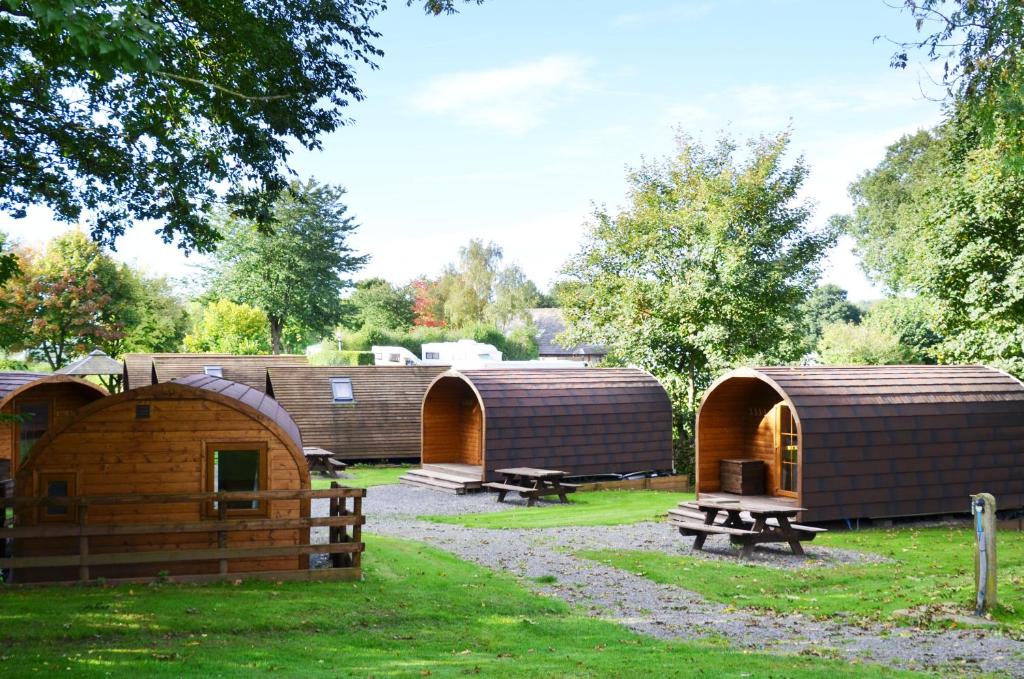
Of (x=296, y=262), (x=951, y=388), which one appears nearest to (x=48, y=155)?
(x=951, y=388)

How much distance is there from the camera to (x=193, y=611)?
10.6m

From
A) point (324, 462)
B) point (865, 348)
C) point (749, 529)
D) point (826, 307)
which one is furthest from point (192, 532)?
point (826, 307)

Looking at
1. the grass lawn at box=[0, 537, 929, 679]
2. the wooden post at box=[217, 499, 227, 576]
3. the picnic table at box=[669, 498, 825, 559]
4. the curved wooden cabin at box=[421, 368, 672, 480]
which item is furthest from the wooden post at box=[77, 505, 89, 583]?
the curved wooden cabin at box=[421, 368, 672, 480]

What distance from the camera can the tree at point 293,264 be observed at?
62.8 meters

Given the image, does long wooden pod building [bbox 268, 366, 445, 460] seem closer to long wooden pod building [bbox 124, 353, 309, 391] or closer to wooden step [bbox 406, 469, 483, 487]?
long wooden pod building [bbox 124, 353, 309, 391]

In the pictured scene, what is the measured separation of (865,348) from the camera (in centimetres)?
5016

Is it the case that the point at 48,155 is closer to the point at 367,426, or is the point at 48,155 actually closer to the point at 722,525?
the point at 722,525

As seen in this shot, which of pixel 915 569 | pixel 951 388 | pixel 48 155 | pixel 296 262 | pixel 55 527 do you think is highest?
Result: pixel 296 262

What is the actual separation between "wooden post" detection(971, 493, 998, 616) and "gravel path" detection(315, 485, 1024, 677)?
1.03 meters

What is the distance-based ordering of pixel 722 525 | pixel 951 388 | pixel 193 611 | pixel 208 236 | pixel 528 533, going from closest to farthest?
pixel 193 611
pixel 208 236
pixel 722 525
pixel 528 533
pixel 951 388

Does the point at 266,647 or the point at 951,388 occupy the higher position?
the point at 951,388

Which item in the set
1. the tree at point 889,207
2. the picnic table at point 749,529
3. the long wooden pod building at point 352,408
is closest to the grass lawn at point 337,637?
the picnic table at point 749,529

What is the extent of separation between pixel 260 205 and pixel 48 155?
10.4 ft

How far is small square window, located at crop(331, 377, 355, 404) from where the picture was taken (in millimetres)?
32312
